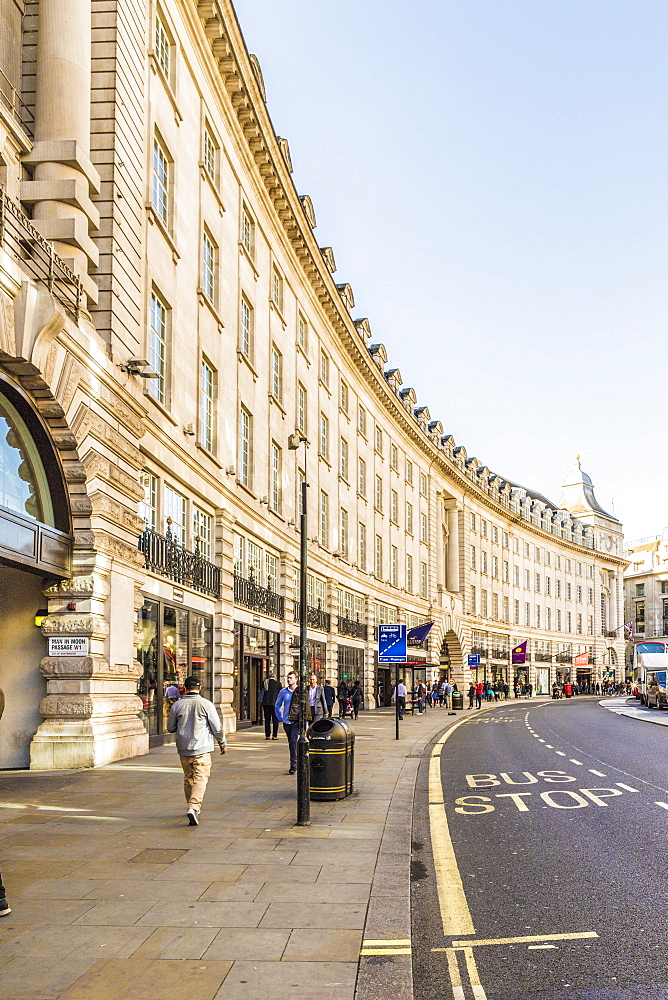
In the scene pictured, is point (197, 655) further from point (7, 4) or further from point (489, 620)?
point (489, 620)

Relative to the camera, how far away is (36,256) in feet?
54.2

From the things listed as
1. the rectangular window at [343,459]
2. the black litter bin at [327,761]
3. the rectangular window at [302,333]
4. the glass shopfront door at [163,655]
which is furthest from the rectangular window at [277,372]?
the black litter bin at [327,761]

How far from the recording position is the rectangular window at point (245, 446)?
98.0 ft

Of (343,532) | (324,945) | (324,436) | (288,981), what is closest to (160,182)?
(324,945)

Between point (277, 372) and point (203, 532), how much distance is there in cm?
1132

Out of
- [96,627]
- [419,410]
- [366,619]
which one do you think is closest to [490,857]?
[96,627]

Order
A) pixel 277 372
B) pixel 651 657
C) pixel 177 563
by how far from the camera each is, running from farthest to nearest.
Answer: pixel 651 657 < pixel 277 372 < pixel 177 563

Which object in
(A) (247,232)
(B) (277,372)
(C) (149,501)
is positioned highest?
(A) (247,232)

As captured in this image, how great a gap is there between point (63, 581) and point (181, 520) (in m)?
7.03

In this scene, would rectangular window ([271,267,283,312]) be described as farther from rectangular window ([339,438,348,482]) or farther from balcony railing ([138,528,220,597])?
balcony railing ([138,528,220,597])

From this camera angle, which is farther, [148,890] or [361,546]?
[361,546]

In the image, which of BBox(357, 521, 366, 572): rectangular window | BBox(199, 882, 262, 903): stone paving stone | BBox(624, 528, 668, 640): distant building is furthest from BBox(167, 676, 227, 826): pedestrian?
BBox(624, 528, 668, 640): distant building

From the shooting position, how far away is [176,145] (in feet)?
79.1

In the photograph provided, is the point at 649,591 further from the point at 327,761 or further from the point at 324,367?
the point at 327,761
